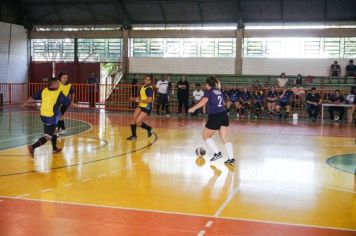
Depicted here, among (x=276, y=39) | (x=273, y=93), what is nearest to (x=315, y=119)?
(x=273, y=93)

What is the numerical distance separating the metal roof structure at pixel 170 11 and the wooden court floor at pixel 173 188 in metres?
15.1

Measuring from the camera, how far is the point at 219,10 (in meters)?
28.0

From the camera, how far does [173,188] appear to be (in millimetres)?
7508

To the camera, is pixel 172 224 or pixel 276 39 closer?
pixel 172 224

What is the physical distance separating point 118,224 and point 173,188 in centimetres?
206

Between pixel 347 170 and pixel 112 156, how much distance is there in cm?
516

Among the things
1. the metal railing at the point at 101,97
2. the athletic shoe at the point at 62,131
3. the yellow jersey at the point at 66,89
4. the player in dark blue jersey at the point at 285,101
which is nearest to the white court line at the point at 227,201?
the yellow jersey at the point at 66,89

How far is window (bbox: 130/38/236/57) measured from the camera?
28.5 m

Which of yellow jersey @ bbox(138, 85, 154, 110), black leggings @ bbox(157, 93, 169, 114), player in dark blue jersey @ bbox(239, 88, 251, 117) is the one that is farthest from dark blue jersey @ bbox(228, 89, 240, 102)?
yellow jersey @ bbox(138, 85, 154, 110)

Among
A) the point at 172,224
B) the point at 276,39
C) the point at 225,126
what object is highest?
the point at 276,39

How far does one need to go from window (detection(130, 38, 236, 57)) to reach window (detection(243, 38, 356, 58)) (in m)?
1.30

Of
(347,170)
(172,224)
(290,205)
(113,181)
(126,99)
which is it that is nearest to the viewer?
(172,224)

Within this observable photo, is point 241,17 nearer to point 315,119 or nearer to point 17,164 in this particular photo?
point 315,119

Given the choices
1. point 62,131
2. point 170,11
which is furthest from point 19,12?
point 62,131
